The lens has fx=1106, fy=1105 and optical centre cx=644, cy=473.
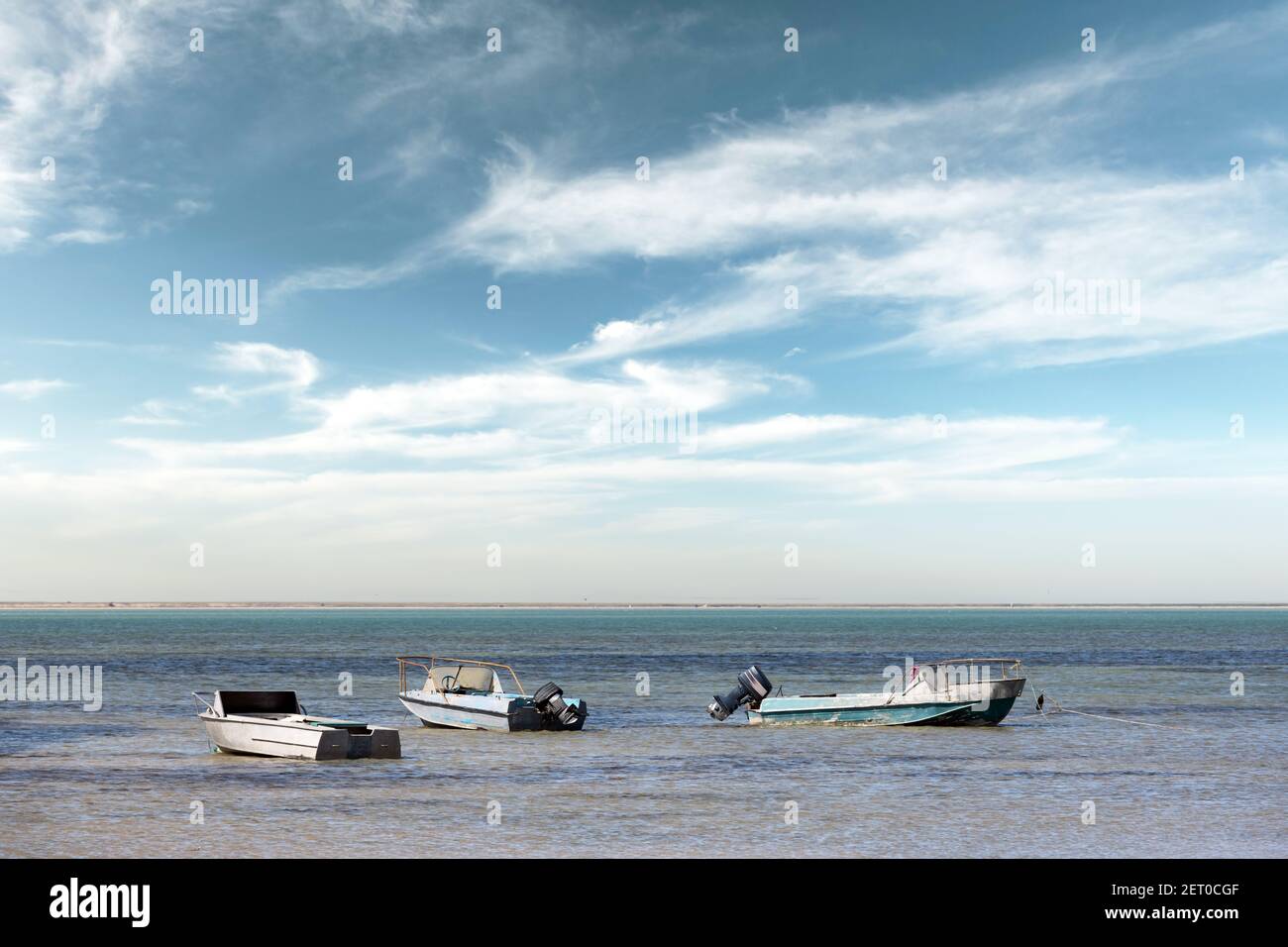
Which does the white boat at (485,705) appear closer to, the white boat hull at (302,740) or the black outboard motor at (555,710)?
the black outboard motor at (555,710)

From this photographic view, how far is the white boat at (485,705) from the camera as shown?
42.3m

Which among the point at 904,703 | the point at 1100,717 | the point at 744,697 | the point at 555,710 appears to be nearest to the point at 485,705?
the point at 555,710

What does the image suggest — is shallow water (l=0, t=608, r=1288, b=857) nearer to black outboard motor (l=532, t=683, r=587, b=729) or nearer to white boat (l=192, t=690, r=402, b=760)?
black outboard motor (l=532, t=683, r=587, b=729)

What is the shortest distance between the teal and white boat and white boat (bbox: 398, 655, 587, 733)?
7.81 m

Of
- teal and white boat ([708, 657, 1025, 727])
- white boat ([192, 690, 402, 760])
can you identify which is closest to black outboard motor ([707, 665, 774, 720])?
teal and white boat ([708, 657, 1025, 727])

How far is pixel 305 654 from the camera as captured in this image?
116 meters

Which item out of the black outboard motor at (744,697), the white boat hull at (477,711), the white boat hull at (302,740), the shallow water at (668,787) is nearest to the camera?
the shallow water at (668,787)

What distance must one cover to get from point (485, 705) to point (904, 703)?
17.0 meters

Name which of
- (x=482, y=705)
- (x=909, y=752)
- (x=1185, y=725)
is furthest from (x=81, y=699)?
(x=1185, y=725)

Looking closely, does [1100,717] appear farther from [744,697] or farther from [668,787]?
[668,787]

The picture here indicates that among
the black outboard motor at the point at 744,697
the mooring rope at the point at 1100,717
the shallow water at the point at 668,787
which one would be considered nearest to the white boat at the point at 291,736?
the shallow water at the point at 668,787
